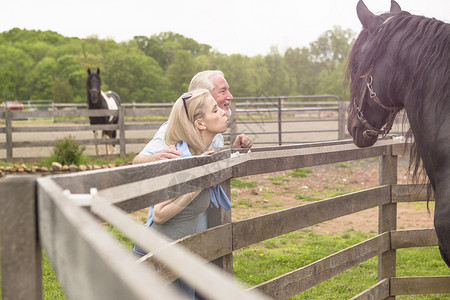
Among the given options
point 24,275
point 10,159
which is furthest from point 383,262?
point 10,159

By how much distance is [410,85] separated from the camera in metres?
2.44

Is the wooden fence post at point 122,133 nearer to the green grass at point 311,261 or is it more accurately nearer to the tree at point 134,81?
the green grass at point 311,261

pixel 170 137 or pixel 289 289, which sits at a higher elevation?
pixel 170 137

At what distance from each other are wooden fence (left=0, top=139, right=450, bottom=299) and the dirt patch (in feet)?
8.33

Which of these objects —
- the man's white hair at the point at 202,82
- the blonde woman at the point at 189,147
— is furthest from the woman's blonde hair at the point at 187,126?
the man's white hair at the point at 202,82

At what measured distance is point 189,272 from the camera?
1.89 feet

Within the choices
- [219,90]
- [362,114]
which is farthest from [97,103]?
[362,114]

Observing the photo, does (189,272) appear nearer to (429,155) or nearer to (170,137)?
(170,137)

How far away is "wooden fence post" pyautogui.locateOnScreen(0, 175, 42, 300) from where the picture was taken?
2.90 feet

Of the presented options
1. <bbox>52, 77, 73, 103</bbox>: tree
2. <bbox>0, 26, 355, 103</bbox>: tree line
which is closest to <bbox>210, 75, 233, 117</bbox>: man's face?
<bbox>0, 26, 355, 103</bbox>: tree line

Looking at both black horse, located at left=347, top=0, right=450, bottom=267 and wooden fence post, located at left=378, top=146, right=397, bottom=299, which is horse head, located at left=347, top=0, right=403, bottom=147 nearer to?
black horse, located at left=347, top=0, right=450, bottom=267

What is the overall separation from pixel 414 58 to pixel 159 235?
5.90 ft

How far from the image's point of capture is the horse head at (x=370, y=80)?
2.57 m

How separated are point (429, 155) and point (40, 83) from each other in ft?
209
